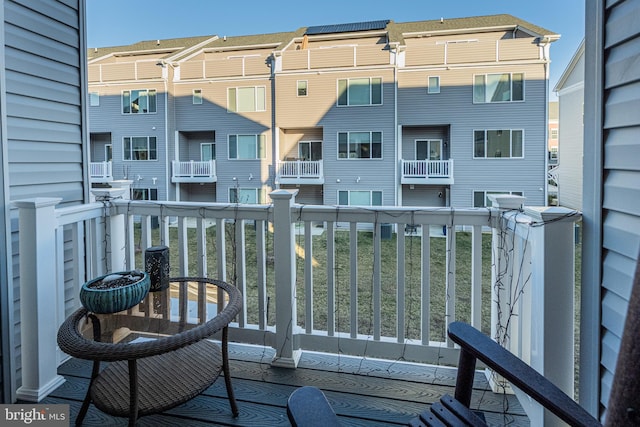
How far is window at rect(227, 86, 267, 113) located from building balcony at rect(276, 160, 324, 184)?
2076mm

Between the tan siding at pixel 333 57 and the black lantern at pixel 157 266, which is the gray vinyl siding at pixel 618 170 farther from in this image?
the tan siding at pixel 333 57

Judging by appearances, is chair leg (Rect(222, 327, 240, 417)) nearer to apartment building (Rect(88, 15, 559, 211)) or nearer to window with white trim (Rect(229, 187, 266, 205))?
apartment building (Rect(88, 15, 559, 211))

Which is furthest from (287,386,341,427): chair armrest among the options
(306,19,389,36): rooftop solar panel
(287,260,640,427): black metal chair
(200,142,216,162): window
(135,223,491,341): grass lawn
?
(306,19,389,36): rooftop solar panel

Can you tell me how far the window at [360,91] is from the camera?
35.8ft

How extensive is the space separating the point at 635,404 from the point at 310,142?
39.1 feet

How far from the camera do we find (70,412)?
162 cm

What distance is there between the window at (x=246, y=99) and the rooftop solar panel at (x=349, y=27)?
9.98ft

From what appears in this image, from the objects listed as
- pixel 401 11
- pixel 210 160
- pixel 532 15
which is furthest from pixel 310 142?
pixel 532 15

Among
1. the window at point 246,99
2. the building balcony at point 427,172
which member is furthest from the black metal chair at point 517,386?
the window at point 246,99

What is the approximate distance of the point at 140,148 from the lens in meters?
12.5

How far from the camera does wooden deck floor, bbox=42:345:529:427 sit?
158cm

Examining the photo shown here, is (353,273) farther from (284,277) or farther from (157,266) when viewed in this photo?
(157,266)

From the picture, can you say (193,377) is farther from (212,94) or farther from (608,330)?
(212,94)

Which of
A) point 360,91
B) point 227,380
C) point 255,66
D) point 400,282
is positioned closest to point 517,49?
point 360,91
